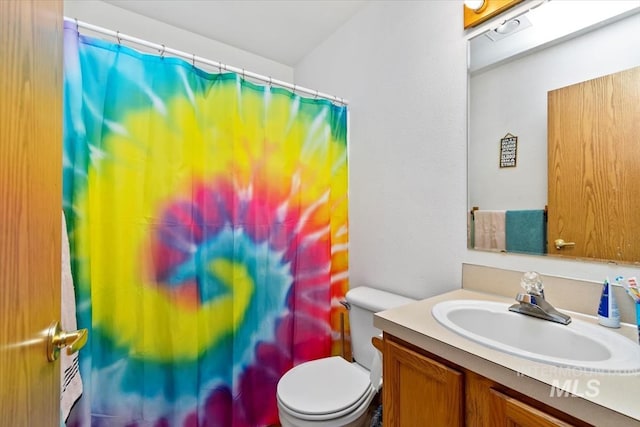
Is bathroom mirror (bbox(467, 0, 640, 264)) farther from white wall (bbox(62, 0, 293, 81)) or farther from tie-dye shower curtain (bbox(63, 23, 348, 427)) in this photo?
white wall (bbox(62, 0, 293, 81))

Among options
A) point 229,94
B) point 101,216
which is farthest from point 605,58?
point 101,216

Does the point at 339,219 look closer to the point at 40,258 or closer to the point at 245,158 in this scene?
the point at 245,158

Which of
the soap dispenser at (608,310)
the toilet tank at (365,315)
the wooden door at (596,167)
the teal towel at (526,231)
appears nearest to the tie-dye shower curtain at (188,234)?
the toilet tank at (365,315)

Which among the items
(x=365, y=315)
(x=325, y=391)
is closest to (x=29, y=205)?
(x=325, y=391)

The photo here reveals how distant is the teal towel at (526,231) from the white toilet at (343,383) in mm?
541

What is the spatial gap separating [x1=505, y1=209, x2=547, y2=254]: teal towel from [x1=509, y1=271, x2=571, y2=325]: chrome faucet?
158 millimetres

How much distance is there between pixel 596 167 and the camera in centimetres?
93

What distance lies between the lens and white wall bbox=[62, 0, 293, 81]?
63.0 inches

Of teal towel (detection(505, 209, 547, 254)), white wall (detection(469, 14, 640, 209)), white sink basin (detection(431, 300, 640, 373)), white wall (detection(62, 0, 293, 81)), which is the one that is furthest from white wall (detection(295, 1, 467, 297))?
white wall (detection(62, 0, 293, 81))

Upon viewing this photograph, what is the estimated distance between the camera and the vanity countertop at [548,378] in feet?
1.68

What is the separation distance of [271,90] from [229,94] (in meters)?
0.24

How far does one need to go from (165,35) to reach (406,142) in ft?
5.51

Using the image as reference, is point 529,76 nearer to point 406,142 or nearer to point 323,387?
point 406,142

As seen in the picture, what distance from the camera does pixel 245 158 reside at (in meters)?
1.44
